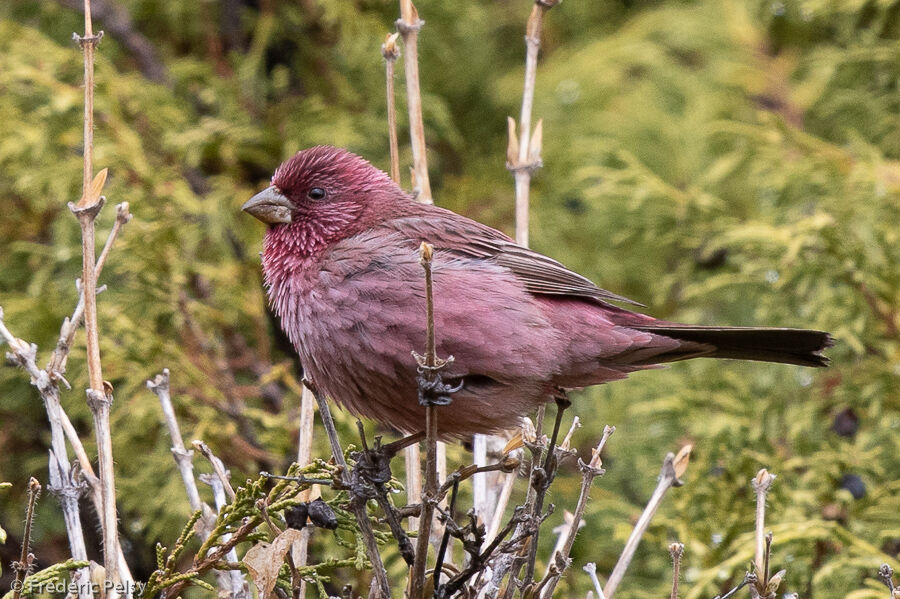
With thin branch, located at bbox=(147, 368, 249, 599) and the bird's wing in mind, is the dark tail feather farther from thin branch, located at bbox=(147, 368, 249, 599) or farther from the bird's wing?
thin branch, located at bbox=(147, 368, 249, 599)

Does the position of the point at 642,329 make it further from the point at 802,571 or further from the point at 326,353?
the point at 802,571

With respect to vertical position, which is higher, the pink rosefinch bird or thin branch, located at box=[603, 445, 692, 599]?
the pink rosefinch bird

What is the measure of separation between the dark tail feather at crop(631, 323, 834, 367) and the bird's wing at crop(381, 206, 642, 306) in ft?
1.01

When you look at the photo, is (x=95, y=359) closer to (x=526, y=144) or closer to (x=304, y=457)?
(x=304, y=457)

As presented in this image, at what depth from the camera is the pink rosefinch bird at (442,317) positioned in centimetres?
339

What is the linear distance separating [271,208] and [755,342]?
1.83 m

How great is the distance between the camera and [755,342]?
11.8ft

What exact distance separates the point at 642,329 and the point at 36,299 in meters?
3.54

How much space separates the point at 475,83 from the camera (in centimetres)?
793

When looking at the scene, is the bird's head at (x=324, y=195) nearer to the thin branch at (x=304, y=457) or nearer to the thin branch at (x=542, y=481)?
the thin branch at (x=304, y=457)

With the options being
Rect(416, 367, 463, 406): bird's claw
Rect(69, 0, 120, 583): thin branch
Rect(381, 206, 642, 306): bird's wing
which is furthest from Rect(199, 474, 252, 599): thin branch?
Rect(381, 206, 642, 306): bird's wing

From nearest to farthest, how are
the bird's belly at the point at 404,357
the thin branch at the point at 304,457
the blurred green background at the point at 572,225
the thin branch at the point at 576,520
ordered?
the thin branch at the point at 576,520 < the thin branch at the point at 304,457 < the bird's belly at the point at 404,357 < the blurred green background at the point at 572,225

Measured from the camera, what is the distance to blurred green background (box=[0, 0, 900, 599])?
16.9 ft

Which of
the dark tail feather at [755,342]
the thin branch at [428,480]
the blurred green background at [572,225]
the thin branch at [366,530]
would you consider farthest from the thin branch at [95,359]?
the blurred green background at [572,225]
